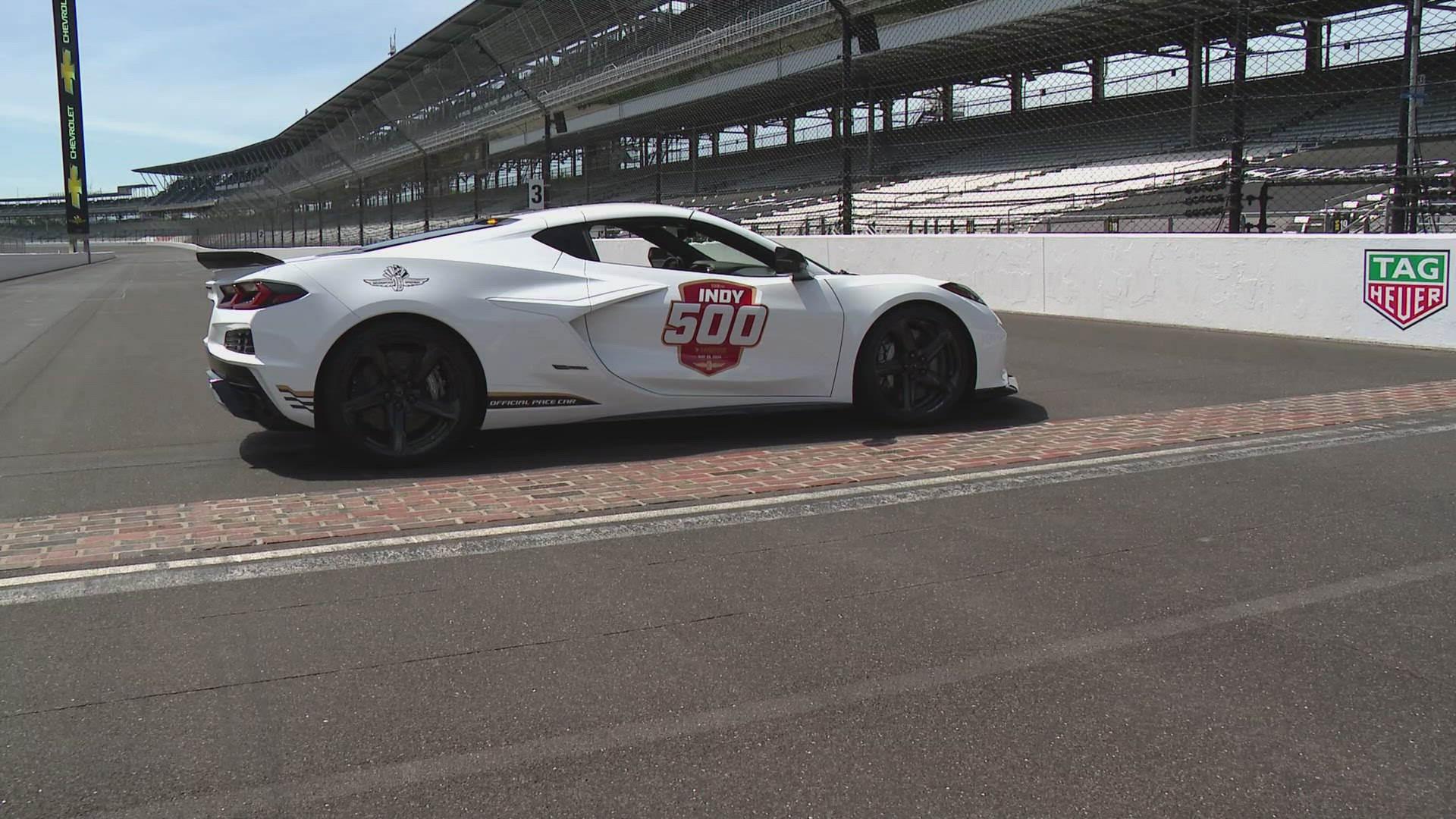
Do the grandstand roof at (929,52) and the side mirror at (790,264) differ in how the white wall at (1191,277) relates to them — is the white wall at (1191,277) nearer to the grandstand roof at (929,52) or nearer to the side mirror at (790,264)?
the side mirror at (790,264)

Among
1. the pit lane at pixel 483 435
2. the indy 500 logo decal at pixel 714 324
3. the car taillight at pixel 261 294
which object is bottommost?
the pit lane at pixel 483 435

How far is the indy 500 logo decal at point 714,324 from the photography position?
19.9ft

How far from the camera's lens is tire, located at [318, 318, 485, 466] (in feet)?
18.1

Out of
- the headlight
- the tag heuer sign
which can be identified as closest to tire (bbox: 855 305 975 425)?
the headlight

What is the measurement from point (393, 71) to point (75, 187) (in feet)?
58.3

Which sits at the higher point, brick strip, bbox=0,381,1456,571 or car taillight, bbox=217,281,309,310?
car taillight, bbox=217,281,309,310

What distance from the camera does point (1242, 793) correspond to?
2453 mm

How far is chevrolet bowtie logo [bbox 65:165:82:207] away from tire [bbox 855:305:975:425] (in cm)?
6602

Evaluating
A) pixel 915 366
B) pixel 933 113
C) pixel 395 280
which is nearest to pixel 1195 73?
pixel 933 113

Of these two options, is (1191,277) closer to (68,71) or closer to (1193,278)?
(1193,278)

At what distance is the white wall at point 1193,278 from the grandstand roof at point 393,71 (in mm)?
40579

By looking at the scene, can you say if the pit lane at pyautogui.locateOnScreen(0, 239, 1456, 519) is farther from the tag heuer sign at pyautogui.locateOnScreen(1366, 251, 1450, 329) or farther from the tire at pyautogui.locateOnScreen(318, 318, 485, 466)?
the tag heuer sign at pyautogui.locateOnScreen(1366, 251, 1450, 329)

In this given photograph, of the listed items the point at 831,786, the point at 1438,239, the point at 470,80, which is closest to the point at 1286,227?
the point at 1438,239

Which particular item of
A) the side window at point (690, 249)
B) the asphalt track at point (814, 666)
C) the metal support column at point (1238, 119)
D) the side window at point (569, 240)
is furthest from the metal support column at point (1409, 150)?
the side window at point (569, 240)
